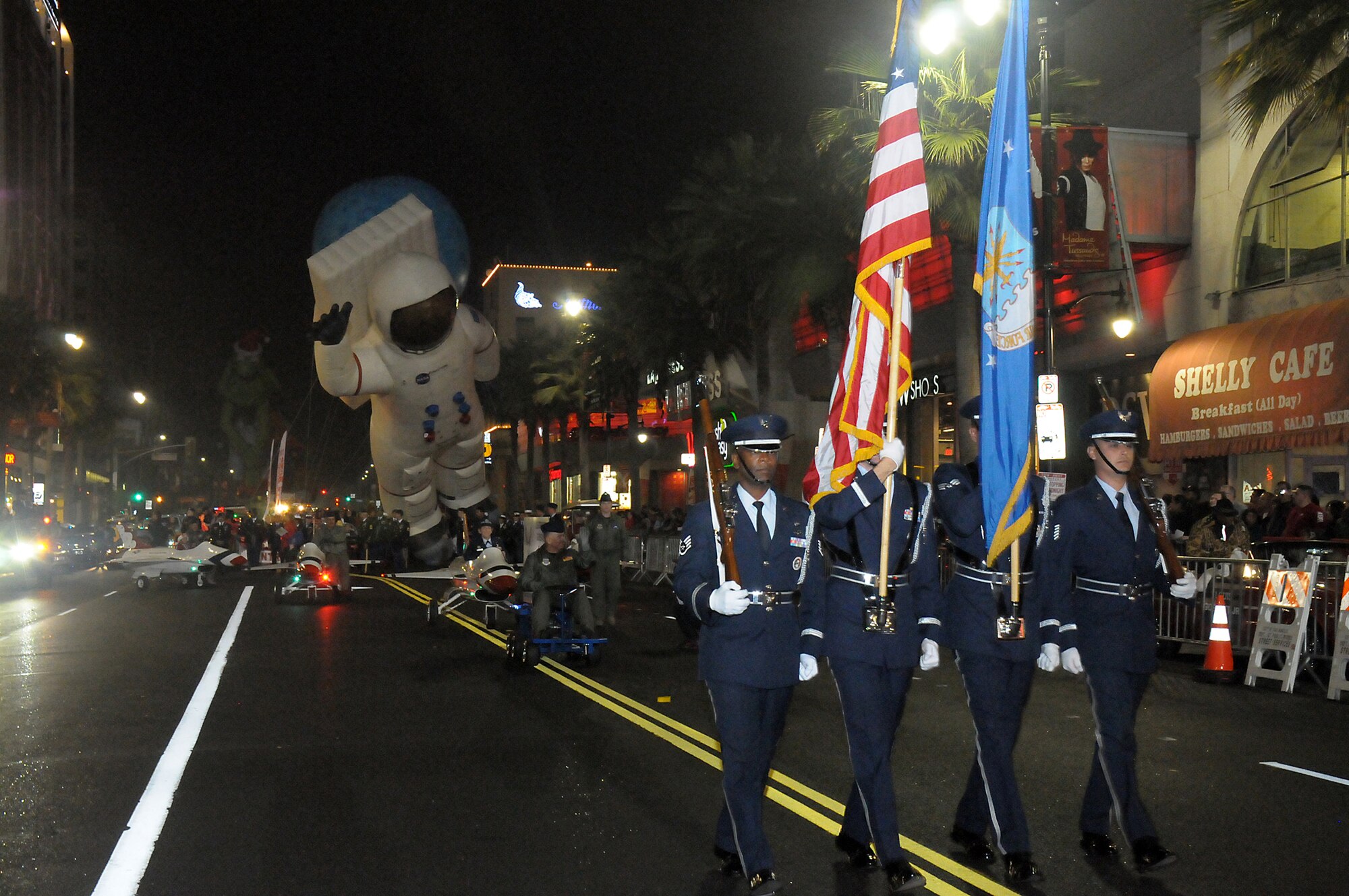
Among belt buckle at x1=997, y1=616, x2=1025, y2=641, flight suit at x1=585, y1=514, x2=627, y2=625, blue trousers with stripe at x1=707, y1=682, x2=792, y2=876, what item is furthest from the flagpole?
flight suit at x1=585, y1=514, x2=627, y2=625

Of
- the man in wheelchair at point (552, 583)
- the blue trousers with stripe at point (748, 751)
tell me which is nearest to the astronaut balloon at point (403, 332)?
the man in wheelchair at point (552, 583)

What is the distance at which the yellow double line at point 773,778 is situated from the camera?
6.04 meters

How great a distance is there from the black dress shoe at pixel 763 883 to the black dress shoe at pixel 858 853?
2.41ft

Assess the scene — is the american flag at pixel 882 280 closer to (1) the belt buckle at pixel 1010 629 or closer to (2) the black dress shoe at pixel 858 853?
(1) the belt buckle at pixel 1010 629

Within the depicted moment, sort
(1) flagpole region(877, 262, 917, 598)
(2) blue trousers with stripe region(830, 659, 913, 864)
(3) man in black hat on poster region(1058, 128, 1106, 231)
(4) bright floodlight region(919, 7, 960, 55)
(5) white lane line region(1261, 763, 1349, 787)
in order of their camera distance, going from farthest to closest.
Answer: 1. (3) man in black hat on poster region(1058, 128, 1106, 231)
2. (4) bright floodlight region(919, 7, 960, 55)
3. (5) white lane line region(1261, 763, 1349, 787)
4. (1) flagpole region(877, 262, 917, 598)
5. (2) blue trousers with stripe region(830, 659, 913, 864)

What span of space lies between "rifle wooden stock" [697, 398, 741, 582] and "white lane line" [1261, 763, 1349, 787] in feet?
16.3

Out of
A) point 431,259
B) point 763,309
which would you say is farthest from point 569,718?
point 763,309

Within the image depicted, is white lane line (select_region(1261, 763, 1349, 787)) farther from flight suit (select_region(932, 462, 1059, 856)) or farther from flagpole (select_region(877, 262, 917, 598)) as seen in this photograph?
flagpole (select_region(877, 262, 917, 598))

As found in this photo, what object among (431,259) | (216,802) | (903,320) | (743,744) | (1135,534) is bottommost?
(216,802)

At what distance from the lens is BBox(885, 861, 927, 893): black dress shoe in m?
5.63

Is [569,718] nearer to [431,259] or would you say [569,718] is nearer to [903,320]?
[903,320]

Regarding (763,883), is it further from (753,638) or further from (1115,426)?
(1115,426)

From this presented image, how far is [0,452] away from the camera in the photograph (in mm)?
60062

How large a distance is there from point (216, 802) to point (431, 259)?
19909 mm
